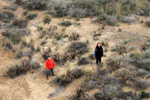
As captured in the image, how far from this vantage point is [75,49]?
373 inches

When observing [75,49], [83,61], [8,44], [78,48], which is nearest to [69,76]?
[83,61]

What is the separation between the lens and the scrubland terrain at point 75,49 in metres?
6.75

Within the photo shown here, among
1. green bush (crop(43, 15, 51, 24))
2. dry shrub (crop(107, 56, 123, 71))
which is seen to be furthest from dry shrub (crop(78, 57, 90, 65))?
green bush (crop(43, 15, 51, 24))

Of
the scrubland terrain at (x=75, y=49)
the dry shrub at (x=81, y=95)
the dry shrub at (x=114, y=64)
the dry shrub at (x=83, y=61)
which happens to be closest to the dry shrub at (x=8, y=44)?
the scrubland terrain at (x=75, y=49)

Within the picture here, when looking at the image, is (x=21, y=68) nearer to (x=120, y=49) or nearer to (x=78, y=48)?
(x=78, y=48)

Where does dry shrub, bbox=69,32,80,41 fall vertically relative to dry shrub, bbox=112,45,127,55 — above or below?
above

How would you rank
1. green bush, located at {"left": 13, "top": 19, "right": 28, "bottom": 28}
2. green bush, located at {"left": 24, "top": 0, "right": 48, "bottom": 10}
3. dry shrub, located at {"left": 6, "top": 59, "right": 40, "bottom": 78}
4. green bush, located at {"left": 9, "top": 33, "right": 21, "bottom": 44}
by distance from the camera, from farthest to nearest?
green bush, located at {"left": 24, "top": 0, "right": 48, "bottom": 10}
green bush, located at {"left": 13, "top": 19, "right": 28, "bottom": 28}
green bush, located at {"left": 9, "top": 33, "right": 21, "bottom": 44}
dry shrub, located at {"left": 6, "top": 59, "right": 40, "bottom": 78}

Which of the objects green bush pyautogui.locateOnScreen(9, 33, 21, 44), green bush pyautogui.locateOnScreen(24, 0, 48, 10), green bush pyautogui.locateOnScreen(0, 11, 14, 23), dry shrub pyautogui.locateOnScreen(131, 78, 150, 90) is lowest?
dry shrub pyautogui.locateOnScreen(131, 78, 150, 90)

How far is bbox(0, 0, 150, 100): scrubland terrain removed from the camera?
675 centimetres

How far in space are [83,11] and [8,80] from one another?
8.56 metres

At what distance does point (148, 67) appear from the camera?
7.07 metres

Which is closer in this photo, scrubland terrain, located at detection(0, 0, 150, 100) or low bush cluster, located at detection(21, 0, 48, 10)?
scrubland terrain, located at detection(0, 0, 150, 100)

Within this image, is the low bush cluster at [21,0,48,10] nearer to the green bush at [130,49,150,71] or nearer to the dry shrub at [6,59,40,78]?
the dry shrub at [6,59,40,78]

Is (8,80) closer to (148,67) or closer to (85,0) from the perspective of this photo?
(148,67)
